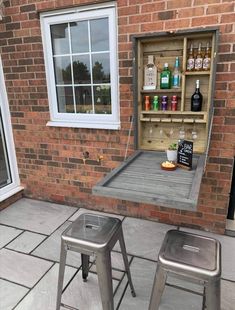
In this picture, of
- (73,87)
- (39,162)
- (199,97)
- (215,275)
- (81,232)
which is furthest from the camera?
(39,162)

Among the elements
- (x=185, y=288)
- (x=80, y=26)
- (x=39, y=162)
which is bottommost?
(x=185, y=288)

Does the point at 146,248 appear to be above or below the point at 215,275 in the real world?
below

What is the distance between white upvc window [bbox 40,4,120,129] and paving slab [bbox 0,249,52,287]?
1.33 m

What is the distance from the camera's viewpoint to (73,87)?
2588 millimetres

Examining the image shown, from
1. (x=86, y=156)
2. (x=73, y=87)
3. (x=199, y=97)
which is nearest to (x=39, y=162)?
(x=86, y=156)

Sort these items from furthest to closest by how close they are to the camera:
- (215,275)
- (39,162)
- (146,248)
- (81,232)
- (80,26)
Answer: (39,162) < (80,26) < (146,248) < (81,232) < (215,275)

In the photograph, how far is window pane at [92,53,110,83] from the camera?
7.80 ft

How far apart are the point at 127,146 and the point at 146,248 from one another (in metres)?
0.96

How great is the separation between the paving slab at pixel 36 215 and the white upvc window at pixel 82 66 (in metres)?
0.99

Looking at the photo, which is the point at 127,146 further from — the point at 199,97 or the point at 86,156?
the point at 199,97

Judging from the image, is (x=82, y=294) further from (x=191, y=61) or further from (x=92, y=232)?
(x=191, y=61)

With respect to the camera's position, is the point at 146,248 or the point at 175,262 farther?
the point at 146,248

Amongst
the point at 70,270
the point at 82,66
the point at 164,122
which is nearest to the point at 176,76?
the point at 164,122

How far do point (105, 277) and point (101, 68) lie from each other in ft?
6.02
